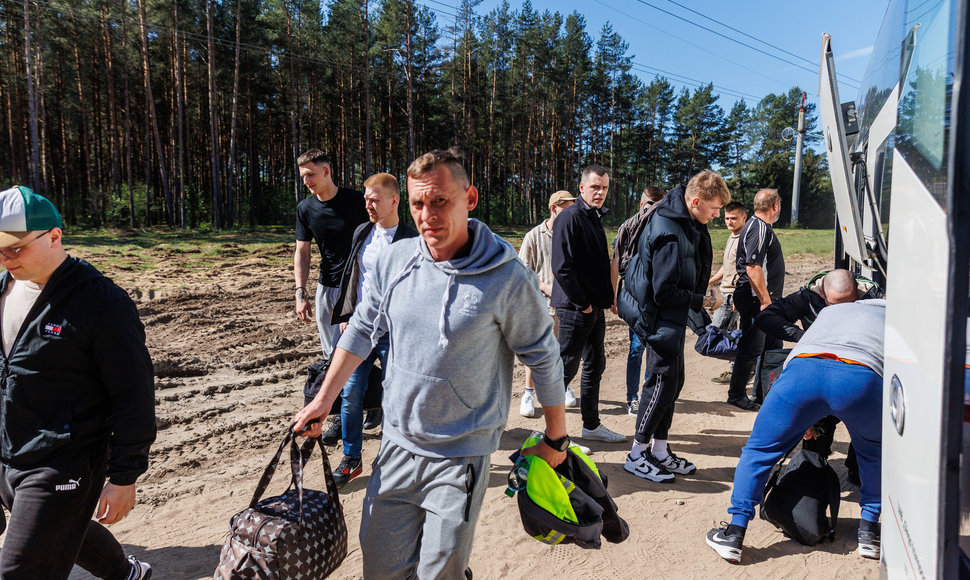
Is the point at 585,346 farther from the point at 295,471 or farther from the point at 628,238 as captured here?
the point at 295,471

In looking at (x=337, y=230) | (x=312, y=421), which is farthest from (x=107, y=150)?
(x=312, y=421)

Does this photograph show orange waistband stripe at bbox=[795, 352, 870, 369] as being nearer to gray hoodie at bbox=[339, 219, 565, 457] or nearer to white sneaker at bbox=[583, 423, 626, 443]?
gray hoodie at bbox=[339, 219, 565, 457]

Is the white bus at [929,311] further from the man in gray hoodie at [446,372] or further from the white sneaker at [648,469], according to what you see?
the white sneaker at [648,469]

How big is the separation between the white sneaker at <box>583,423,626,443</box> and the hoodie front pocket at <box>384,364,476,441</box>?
3342 millimetres

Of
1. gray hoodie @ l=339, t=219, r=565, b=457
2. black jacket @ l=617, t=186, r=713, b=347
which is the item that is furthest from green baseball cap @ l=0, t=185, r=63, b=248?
black jacket @ l=617, t=186, r=713, b=347

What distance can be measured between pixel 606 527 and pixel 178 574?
2436 millimetres

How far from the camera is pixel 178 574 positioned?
10.8 feet

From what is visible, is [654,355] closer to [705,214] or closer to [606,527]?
[705,214]

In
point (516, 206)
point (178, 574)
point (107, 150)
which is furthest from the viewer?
point (516, 206)

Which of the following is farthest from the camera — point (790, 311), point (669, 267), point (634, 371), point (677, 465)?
point (634, 371)

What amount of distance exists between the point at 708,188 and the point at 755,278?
2.00m

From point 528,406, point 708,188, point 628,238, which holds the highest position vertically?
point 708,188

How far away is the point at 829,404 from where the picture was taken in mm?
3131

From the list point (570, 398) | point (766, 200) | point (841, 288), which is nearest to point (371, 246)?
point (570, 398)
